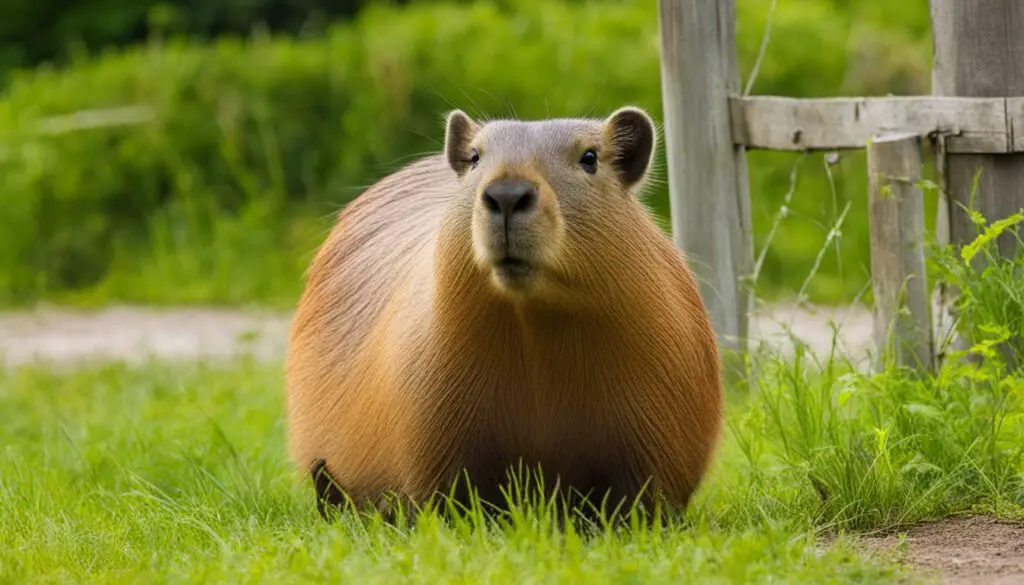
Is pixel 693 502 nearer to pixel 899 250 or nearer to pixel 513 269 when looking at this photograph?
pixel 899 250

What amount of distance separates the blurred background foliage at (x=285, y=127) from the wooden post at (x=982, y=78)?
4.35 metres

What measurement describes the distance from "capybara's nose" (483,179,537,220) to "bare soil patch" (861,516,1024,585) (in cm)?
119

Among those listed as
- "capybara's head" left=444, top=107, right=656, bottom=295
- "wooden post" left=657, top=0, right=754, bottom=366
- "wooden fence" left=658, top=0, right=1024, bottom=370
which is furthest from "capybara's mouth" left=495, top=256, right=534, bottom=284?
"wooden post" left=657, top=0, right=754, bottom=366

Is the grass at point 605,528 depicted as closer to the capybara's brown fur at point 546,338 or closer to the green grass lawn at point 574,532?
the green grass lawn at point 574,532

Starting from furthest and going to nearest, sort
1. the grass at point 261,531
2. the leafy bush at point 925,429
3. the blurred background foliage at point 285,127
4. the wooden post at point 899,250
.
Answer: the blurred background foliage at point 285,127, the wooden post at point 899,250, the leafy bush at point 925,429, the grass at point 261,531

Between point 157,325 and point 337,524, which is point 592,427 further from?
point 157,325

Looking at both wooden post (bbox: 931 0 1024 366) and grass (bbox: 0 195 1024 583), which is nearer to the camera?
grass (bbox: 0 195 1024 583)

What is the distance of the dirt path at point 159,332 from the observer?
8844 mm

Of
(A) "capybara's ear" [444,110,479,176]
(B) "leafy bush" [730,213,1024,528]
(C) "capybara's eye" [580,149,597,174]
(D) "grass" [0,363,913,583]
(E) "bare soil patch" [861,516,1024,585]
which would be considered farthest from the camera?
(A) "capybara's ear" [444,110,479,176]

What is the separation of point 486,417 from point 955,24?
1997 mm

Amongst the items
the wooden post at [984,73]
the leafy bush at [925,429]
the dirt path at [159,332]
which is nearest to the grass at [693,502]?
the leafy bush at [925,429]

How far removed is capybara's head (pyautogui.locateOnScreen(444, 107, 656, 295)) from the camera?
404 centimetres

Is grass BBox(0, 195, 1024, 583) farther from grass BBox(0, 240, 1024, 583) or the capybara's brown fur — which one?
the capybara's brown fur

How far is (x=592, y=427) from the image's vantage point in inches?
175
